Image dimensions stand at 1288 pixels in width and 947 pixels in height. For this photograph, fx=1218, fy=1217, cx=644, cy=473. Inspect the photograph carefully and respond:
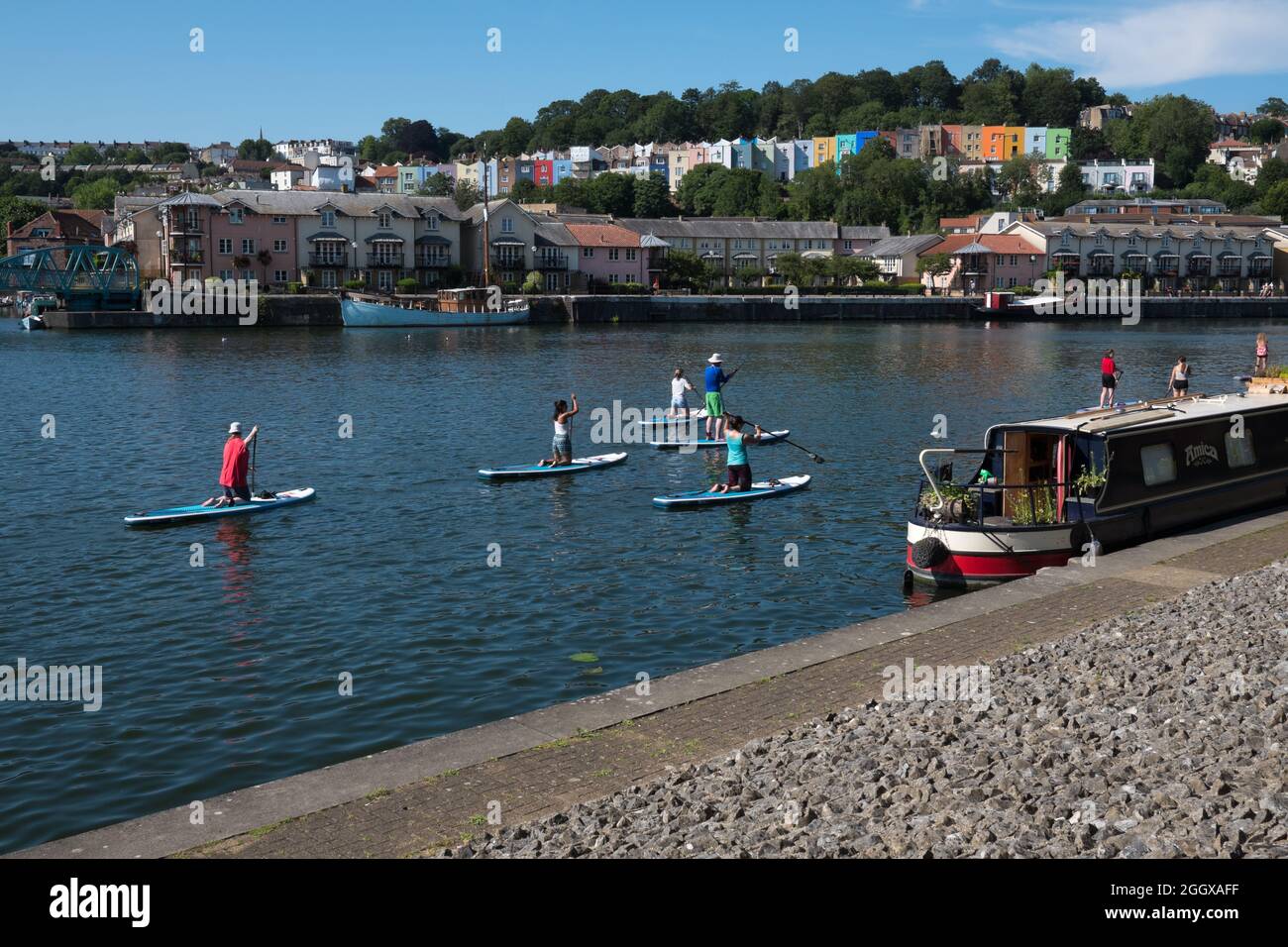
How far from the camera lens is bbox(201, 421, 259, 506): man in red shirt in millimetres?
25859

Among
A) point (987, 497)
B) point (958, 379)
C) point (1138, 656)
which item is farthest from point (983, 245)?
point (1138, 656)

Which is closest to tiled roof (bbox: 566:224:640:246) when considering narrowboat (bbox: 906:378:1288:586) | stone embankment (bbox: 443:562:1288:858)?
narrowboat (bbox: 906:378:1288:586)

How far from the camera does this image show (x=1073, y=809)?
9.05m

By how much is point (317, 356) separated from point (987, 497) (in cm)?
5740

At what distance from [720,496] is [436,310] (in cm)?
8417

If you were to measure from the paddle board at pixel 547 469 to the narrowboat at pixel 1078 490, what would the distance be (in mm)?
11790

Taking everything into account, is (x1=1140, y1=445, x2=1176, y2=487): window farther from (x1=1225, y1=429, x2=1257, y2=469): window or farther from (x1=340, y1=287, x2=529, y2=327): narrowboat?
(x1=340, y1=287, x2=529, y2=327): narrowboat

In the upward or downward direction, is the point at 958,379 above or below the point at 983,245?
below

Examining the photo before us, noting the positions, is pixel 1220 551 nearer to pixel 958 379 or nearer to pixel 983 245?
pixel 958 379

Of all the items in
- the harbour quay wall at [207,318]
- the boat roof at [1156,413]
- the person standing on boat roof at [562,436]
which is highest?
the harbour quay wall at [207,318]

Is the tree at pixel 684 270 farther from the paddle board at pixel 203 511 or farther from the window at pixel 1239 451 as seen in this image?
the window at pixel 1239 451

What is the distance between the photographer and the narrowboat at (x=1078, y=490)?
20312 mm

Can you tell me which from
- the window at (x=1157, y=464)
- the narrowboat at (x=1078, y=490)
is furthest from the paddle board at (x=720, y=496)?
the window at (x=1157, y=464)

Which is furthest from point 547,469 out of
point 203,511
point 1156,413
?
point 1156,413
